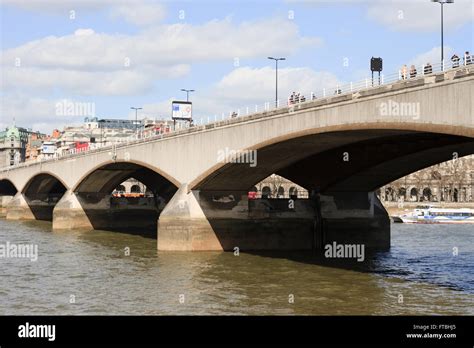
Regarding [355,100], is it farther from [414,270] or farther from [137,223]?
[137,223]

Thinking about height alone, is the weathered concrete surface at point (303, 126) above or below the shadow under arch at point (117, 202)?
above

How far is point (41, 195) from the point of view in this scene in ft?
335

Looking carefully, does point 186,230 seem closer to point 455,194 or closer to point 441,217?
point 441,217

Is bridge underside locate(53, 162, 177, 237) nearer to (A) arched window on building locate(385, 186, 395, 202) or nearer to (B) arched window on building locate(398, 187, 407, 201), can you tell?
(A) arched window on building locate(385, 186, 395, 202)

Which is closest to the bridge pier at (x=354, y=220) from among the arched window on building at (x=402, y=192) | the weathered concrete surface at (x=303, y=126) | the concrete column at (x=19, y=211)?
the weathered concrete surface at (x=303, y=126)

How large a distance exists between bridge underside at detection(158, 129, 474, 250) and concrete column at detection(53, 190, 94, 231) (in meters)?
27.5

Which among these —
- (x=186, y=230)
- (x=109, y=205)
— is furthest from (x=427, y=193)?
(x=186, y=230)

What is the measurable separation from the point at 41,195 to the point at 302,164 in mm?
61851

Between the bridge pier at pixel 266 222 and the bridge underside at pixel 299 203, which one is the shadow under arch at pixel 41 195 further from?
the bridge underside at pixel 299 203

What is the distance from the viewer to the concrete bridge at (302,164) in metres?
34.0

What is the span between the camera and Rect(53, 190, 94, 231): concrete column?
73312mm

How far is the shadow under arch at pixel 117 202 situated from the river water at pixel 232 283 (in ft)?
69.2

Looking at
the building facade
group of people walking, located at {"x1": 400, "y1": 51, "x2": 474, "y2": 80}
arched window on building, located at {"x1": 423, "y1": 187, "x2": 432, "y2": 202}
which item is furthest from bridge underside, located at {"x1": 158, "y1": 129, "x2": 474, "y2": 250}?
arched window on building, located at {"x1": 423, "y1": 187, "x2": 432, "y2": 202}
